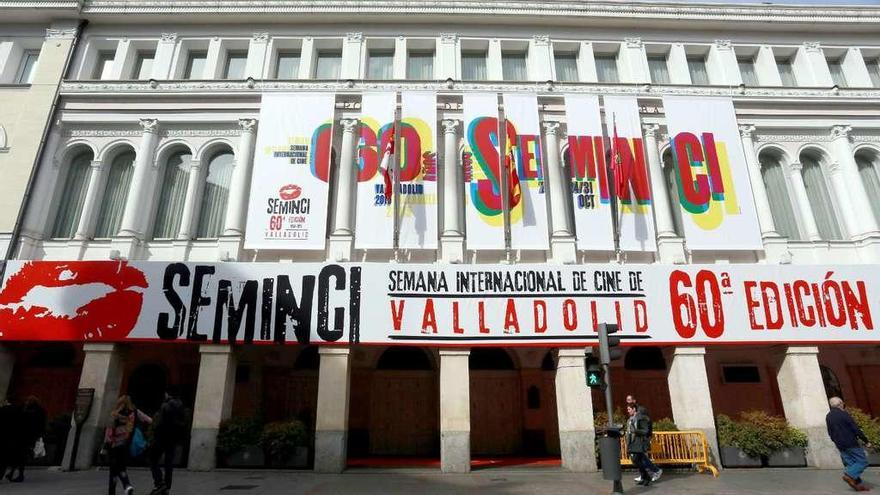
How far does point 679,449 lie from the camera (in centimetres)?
1284

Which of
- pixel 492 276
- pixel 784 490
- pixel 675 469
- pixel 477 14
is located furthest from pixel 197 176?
pixel 784 490

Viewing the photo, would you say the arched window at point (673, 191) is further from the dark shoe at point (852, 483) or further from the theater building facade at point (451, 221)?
the dark shoe at point (852, 483)

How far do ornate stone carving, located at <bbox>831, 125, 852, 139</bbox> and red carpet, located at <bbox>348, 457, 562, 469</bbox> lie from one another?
50.1 ft

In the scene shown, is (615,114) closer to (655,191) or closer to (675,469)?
(655,191)

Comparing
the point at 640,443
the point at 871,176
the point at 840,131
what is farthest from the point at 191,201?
the point at 871,176

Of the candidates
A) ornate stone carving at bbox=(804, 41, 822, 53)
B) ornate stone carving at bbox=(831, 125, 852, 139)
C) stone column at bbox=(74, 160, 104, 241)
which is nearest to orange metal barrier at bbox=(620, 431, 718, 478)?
ornate stone carving at bbox=(831, 125, 852, 139)

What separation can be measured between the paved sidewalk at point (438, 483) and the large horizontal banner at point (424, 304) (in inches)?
135

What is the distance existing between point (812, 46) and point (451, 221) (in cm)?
1625

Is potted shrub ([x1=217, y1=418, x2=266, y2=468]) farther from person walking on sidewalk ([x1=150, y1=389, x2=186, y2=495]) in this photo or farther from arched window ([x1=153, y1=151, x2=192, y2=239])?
arched window ([x1=153, y1=151, x2=192, y2=239])

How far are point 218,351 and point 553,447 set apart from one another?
1134 cm

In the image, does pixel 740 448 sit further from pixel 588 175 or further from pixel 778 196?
pixel 778 196

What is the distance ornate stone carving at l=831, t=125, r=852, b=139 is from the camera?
17.4 meters

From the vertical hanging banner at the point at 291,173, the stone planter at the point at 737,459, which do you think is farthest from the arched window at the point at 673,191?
the vertical hanging banner at the point at 291,173

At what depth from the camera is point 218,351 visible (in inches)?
542
